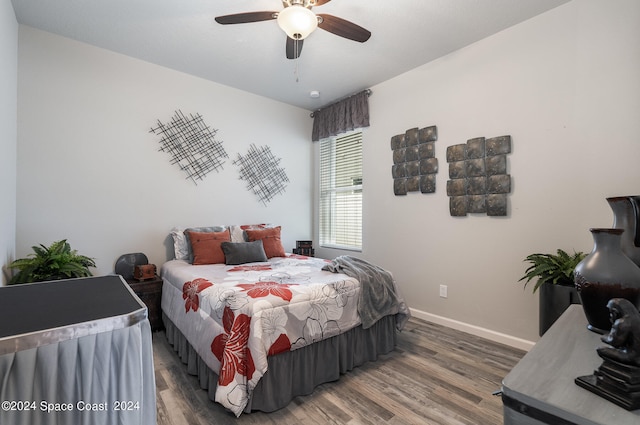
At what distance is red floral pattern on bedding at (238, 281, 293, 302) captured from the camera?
1817 mm

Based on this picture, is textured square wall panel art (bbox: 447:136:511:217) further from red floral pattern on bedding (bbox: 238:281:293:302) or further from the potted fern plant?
red floral pattern on bedding (bbox: 238:281:293:302)

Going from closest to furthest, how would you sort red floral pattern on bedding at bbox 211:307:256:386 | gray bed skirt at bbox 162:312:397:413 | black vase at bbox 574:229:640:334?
black vase at bbox 574:229:640:334 → red floral pattern on bedding at bbox 211:307:256:386 → gray bed skirt at bbox 162:312:397:413

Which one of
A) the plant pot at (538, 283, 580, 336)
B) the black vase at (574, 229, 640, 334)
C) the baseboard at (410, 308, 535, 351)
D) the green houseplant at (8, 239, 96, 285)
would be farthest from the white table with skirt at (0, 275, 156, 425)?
the baseboard at (410, 308, 535, 351)

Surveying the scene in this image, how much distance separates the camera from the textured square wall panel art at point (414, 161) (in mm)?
3092

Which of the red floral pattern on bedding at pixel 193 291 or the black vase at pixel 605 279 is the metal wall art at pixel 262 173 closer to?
the red floral pattern on bedding at pixel 193 291

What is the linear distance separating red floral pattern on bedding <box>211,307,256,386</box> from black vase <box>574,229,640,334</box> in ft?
4.91

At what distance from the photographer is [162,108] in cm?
324

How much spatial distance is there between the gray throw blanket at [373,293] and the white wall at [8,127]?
92.6 inches

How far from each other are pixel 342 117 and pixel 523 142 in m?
2.23

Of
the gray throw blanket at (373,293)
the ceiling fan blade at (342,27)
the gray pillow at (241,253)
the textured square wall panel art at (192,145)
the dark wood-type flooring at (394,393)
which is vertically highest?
the ceiling fan blade at (342,27)

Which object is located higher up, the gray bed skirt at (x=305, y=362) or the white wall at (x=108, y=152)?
the white wall at (x=108, y=152)

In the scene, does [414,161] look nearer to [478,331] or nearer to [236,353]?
[478,331]

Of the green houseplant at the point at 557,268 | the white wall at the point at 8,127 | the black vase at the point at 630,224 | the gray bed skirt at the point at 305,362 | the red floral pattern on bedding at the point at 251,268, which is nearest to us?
the black vase at the point at 630,224

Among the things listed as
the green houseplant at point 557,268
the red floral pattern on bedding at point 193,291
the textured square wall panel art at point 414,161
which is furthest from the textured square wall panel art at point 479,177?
the red floral pattern on bedding at point 193,291
